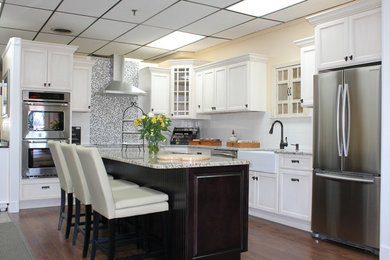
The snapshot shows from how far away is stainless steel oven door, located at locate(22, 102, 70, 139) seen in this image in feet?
16.5

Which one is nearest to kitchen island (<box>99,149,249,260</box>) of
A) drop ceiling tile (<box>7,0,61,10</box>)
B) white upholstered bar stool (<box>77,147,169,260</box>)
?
white upholstered bar stool (<box>77,147,169,260</box>)

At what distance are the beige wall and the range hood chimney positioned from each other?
67.5 inches

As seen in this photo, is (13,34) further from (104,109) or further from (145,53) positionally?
(145,53)

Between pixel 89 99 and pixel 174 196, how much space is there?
3638mm

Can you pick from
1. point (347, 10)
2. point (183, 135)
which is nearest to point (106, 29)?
point (183, 135)

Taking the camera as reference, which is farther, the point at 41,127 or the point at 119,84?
the point at 119,84

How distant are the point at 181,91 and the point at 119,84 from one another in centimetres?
110

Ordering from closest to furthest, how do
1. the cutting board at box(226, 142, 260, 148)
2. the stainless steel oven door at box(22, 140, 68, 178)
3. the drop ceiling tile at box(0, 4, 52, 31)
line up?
1. the drop ceiling tile at box(0, 4, 52, 31)
2. the stainless steel oven door at box(22, 140, 68, 178)
3. the cutting board at box(226, 142, 260, 148)

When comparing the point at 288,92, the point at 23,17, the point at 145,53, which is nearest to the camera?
the point at 23,17

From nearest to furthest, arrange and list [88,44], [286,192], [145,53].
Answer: [286,192] < [88,44] < [145,53]

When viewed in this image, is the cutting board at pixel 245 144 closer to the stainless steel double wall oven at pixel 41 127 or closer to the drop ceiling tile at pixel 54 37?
the stainless steel double wall oven at pixel 41 127

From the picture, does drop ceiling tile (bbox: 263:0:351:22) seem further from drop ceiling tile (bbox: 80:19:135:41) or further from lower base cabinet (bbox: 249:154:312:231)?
drop ceiling tile (bbox: 80:19:135:41)

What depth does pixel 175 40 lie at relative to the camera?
6082 millimetres

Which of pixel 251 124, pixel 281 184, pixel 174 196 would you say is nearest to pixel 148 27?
pixel 251 124
